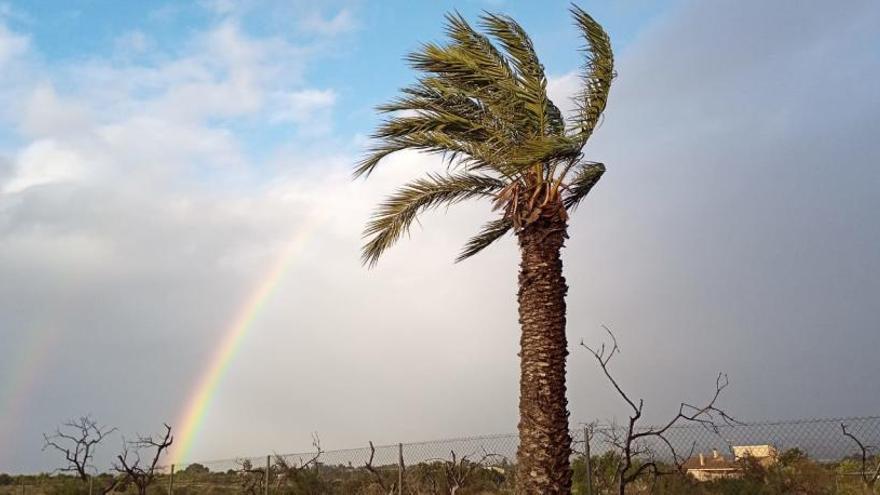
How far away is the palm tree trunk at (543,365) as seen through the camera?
10.7 meters

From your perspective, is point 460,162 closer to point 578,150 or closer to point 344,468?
point 578,150

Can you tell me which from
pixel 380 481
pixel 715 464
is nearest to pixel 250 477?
pixel 380 481

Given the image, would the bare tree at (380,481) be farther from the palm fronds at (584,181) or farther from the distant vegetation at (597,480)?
the palm fronds at (584,181)

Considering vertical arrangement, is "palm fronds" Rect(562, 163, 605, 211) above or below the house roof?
above

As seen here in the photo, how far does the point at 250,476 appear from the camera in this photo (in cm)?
2212

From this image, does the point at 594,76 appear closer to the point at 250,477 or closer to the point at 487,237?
the point at 487,237

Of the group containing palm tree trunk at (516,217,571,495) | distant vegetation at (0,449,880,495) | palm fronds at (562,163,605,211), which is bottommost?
distant vegetation at (0,449,880,495)

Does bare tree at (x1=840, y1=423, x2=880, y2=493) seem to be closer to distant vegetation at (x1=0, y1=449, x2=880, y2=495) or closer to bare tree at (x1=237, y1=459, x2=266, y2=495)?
distant vegetation at (x1=0, y1=449, x2=880, y2=495)

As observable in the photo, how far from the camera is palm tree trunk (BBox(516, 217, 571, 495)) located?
10.7 metres

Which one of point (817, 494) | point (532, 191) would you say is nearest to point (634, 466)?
point (817, 494)

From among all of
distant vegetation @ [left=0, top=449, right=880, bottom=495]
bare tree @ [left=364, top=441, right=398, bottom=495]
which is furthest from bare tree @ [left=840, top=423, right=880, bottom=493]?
bare tree @ [left=364, top=441, right=398, bottom=495]

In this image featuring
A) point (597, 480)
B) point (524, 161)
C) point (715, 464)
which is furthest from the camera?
point (715, 464)

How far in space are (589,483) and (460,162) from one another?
5.38 meters

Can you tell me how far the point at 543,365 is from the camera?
11031 mm
